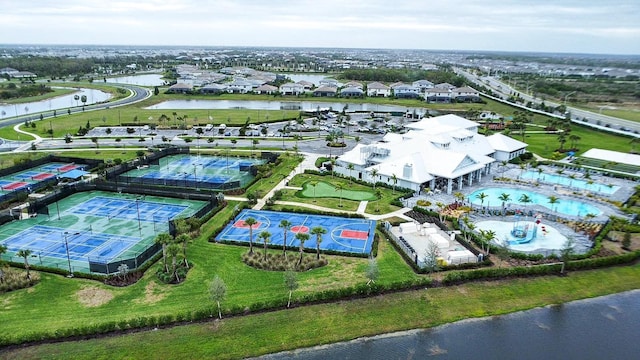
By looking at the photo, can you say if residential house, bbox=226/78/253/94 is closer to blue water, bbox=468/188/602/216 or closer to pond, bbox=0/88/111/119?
pond, bbox=0/88/111/119

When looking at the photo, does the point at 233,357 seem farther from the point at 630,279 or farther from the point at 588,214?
the point at 588,214

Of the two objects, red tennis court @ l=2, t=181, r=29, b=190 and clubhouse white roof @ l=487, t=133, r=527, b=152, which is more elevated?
clubhouse white roof @ l=487, t=133, r=527, b=152

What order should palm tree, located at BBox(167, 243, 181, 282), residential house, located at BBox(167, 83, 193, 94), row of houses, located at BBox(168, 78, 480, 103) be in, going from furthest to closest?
residential house, located at BBox(167, 83, 193, 94) → row of houses, located at BBox(168, 78, 480, 103) → palm tree, located at BBox(167, 243, 181, 282)

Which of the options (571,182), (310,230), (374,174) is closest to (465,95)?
(571,182)

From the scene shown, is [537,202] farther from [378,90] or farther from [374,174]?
[378,90]

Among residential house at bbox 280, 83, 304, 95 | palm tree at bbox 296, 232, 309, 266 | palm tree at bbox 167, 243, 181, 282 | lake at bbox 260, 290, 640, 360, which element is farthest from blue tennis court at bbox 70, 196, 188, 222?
residential house at bbox 280, 83, 304, 95

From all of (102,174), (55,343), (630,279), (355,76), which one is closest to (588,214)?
(630,279)
